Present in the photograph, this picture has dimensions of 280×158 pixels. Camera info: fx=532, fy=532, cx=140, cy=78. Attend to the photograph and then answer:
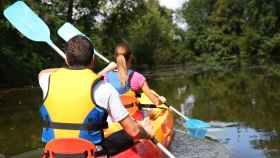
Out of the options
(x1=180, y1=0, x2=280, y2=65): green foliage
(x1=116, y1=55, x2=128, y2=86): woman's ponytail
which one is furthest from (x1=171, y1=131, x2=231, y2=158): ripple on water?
(x1=180, y1=0, x2=280, y2=65): green foliage

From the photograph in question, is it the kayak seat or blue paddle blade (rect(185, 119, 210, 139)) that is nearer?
the kayak seat

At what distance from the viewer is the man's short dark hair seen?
3.00 meters

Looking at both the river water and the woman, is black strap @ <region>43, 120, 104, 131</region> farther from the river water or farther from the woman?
the river water

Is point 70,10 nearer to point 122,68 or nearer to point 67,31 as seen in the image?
point 67,31

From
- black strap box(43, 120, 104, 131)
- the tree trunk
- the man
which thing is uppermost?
the tree trunk

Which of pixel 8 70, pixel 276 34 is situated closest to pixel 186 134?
pixel 8 70

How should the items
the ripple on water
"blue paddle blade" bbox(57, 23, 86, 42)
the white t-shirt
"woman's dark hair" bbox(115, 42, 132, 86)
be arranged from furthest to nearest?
"blue paddle blade" bbox(57, 23, 86, 42)
the ripple on water
"woman's dark hair" bbox(115, 42, 132, 86)
the white t-shirt

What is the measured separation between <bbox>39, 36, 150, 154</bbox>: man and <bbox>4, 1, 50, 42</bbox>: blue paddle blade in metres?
3.40

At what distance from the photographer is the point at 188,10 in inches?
1991

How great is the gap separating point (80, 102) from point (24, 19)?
367 centimetres

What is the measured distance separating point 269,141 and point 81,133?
5.09 metres

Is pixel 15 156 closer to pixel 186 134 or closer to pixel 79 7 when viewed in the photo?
pixel 186 134

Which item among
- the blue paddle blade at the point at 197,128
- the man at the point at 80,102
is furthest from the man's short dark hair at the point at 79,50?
the blue paddle blade at the point at 197,128

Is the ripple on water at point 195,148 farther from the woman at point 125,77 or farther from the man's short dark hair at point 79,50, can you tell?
the man's short dark hair at point 79,50
